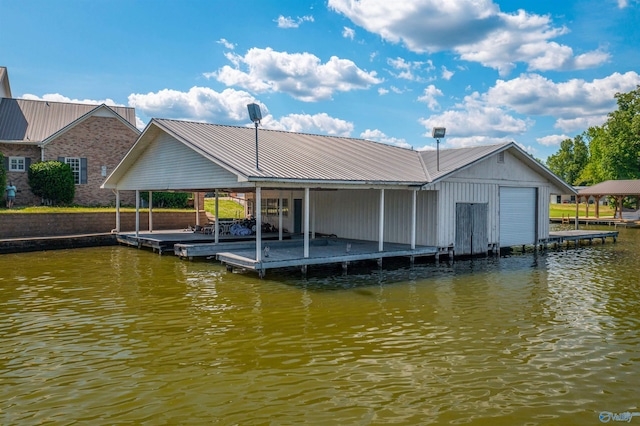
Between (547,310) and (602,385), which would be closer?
(602,385)

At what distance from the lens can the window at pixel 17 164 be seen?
28.0 m

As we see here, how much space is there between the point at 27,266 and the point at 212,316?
987 centimetres

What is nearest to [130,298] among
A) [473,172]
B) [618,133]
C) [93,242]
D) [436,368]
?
[436,368]

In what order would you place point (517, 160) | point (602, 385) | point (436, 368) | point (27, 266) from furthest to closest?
point (517, 160)
point (27, 266)
point (436, 368)
point (602, 385)

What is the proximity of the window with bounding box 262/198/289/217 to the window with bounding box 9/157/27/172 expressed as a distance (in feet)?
46.6

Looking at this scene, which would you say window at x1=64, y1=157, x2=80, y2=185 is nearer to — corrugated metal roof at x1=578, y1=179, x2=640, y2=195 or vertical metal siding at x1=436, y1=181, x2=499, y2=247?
vertical metal siding at x1=436, y1=181, x2=499, y2=247

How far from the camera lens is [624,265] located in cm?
1823

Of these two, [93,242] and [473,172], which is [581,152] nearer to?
[473,172]

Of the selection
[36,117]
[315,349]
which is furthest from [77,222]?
[315,349]

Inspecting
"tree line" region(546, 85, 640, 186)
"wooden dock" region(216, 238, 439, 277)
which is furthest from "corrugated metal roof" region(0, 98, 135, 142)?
"tree line" region(546, 85, 640, 186)

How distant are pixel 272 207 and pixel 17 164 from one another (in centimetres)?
1508

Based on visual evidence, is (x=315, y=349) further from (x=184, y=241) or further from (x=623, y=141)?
(x=623, y=141)

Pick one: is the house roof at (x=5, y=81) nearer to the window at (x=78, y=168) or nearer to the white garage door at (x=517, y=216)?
the window at (x=78, y=168)

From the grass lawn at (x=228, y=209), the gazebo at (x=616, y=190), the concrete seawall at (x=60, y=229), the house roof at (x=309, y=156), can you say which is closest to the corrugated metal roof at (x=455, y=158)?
the house roof at (x=309, y=156)
